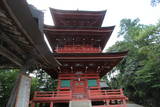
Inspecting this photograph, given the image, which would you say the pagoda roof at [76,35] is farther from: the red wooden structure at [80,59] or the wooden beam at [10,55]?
the wooden beam at [10,55]

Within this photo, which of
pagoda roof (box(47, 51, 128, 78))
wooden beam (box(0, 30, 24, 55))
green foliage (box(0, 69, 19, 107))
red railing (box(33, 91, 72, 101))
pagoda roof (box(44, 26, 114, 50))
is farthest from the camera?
pagoda roof (box(44, 26, 114, 50))

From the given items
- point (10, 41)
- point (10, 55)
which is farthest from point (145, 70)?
point (10, 41)

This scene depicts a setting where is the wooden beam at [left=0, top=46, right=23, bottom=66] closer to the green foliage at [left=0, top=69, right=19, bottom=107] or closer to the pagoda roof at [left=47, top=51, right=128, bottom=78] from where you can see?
the green foliage at [left=0, top=69, right=19, bottom=107]

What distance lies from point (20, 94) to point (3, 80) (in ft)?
16.1

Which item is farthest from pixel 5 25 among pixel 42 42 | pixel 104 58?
pixel 104 58

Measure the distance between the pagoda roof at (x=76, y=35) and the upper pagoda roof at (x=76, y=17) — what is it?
6.63 feet

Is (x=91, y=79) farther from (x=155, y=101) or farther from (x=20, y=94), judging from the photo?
(x=155, y=101)

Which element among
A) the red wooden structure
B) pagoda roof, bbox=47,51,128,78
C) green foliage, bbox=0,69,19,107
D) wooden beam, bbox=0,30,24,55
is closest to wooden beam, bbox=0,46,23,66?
wooden beam, bbox=0,30,24,55

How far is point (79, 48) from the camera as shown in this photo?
11.0 metres

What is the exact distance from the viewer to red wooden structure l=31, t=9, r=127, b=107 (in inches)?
326

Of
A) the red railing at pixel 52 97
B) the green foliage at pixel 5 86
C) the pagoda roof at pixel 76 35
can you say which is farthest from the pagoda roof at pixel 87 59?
the green foliage at pixel 5 86

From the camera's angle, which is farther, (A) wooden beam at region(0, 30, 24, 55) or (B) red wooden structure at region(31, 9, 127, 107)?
(B) red wooden structure at region(31, 9, 127, 107)

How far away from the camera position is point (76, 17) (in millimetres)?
11852

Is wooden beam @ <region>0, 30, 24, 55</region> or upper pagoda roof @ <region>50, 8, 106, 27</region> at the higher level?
upper pagoda roof @ <region>50, 8, 106, 27</region>
